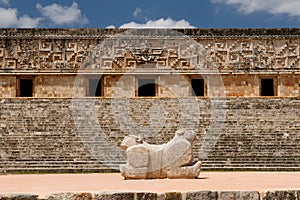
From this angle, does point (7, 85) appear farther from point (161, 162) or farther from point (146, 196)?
point (146, 196)

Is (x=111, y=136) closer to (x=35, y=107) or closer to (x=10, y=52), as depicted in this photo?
(x=35, y=107)

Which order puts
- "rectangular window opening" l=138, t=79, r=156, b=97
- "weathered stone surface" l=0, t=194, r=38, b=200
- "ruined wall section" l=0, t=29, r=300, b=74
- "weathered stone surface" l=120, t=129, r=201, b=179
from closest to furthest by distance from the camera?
"weathered stone surface" l=0, t=194, r=38, b=200, "weathered stone surface" l=120, t=129, r=201, b=179, "ruined wall section" l=0, t=29, r=300, b=74, "rectangular window opening" l=138, t=79, r=156, b=97

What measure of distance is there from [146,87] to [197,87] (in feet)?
7.21

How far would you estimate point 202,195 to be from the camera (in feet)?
21.9

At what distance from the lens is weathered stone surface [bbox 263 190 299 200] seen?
663 cm

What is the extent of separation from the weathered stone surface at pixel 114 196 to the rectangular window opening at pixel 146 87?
16473 millimetres

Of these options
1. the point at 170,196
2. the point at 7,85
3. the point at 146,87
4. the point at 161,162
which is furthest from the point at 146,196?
the point at 7,85

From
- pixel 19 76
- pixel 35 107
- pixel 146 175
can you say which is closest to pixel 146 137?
pixel 35 107

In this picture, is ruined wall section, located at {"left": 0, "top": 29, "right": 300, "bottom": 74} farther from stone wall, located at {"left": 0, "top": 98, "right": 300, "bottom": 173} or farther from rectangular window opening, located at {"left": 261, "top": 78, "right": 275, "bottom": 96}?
stone wall, located at {"left": 0, "top": 98, "right": 300, "bottom": 173}

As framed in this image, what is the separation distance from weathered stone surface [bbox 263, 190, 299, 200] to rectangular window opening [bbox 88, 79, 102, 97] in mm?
16791

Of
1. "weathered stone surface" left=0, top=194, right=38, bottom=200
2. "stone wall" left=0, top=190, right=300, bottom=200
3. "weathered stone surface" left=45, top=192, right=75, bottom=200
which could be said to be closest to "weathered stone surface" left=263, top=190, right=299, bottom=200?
"stone wall" left=0, top=190, right=300, bottom=200

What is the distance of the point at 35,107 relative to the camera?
Result: 18875 mm

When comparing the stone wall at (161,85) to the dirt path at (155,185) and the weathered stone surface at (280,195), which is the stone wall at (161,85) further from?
the weathered stone surface at (280,195)

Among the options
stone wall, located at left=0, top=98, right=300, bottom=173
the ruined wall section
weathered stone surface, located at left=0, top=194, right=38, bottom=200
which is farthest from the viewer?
the ruined wall section
